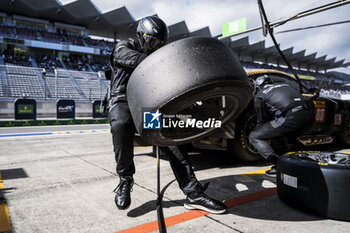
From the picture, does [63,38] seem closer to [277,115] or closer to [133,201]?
[277,115]

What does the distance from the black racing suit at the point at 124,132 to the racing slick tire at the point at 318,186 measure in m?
0.76

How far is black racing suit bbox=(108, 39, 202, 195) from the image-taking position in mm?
2212

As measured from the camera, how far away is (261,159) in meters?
4.20

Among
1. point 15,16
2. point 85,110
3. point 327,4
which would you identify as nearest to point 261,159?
point 327,4

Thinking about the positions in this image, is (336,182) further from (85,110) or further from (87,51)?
(87,51)

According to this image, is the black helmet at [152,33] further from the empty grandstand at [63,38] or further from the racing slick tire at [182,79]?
the empty grandstand at [63,38]

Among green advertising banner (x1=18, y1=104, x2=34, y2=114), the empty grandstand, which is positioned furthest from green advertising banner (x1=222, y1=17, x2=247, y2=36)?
green advertising banner (x1=18, y1=104, x2=34, y2=114)

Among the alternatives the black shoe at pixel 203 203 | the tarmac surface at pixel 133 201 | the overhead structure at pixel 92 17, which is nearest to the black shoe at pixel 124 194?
Result: the tarmac surface at pixel 133 201

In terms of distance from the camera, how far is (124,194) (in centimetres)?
224

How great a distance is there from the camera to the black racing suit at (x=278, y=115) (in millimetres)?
3125

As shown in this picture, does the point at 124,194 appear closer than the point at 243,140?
Yes

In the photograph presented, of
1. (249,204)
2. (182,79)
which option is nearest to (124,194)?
(249,204)

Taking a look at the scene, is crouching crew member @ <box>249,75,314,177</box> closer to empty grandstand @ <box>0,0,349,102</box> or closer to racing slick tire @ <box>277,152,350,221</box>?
racing slick tire @ <box>277,152,350,221</box>

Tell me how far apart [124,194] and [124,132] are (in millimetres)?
534
